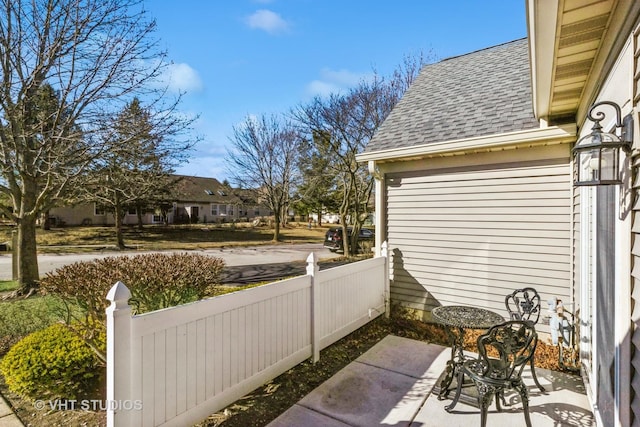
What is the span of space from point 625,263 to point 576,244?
9.72 ft

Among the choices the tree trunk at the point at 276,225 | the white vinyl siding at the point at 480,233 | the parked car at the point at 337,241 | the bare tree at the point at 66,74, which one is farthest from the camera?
the tree trunk at the point at 276,225

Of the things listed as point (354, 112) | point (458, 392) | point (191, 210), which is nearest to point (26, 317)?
point (458, 392)

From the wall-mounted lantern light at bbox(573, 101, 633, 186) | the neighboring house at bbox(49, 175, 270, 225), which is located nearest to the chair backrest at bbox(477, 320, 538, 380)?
the wall-mounted lantern light at bbox(573, 101, 633, 186)

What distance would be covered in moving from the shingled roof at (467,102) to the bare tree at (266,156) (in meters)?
12.4

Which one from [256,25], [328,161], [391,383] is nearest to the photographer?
[391,383]

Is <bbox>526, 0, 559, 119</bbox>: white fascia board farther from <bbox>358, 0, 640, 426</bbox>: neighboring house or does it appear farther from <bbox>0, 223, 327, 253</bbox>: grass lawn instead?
<bbox>0, 223, 327, 253</bbox>: grass lawn

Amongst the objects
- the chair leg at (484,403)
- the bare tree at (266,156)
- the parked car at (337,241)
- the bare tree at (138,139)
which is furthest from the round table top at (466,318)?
the bare tree at (266,156)

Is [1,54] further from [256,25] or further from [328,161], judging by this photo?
[328,161]

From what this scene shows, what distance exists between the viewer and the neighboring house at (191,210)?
1102 inches

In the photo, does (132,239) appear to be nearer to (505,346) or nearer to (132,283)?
(132,283)

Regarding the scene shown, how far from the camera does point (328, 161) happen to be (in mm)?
16625

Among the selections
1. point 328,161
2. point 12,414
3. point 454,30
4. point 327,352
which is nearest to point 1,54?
point 12,414

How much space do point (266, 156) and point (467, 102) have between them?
1536cm

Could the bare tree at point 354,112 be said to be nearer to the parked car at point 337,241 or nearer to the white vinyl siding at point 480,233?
the parked car at point 337,241
